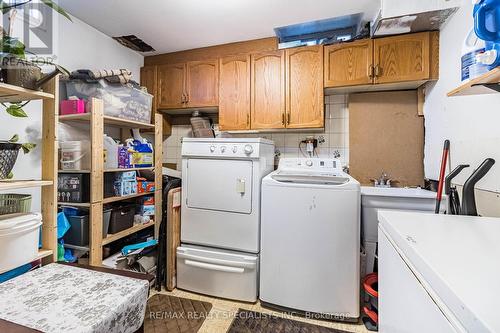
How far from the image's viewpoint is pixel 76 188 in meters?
1.79

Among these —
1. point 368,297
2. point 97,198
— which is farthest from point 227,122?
point 368,297

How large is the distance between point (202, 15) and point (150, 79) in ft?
3.56

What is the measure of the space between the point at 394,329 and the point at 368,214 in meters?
1.18

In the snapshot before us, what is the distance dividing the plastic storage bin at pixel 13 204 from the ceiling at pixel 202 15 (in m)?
1.55

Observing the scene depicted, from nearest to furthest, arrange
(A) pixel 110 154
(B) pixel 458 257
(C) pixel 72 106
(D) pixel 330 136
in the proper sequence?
(B) pixel 458 257, (C) pixel 72 106, (A) pixel 110 154, (D) pixel 330 136

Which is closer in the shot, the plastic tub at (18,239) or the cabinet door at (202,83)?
the plastic tub at (18,239)

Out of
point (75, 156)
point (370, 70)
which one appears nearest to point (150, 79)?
point (75, 156)

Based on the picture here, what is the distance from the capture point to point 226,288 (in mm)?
1965

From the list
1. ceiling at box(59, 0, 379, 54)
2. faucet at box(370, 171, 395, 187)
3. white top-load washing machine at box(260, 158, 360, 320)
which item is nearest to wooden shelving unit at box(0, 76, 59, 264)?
ceiling at box(59, 0, 379, 54)

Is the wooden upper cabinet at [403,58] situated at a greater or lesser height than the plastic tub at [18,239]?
greater

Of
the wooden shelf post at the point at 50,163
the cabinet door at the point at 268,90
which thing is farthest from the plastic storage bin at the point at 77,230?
the cabinet door at the point at 268,90

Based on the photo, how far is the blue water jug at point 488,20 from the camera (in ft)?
2.55

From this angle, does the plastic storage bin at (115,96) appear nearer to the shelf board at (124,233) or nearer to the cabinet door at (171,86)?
the cabinet door at (171,86)

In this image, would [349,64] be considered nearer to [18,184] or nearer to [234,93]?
[234,93]
